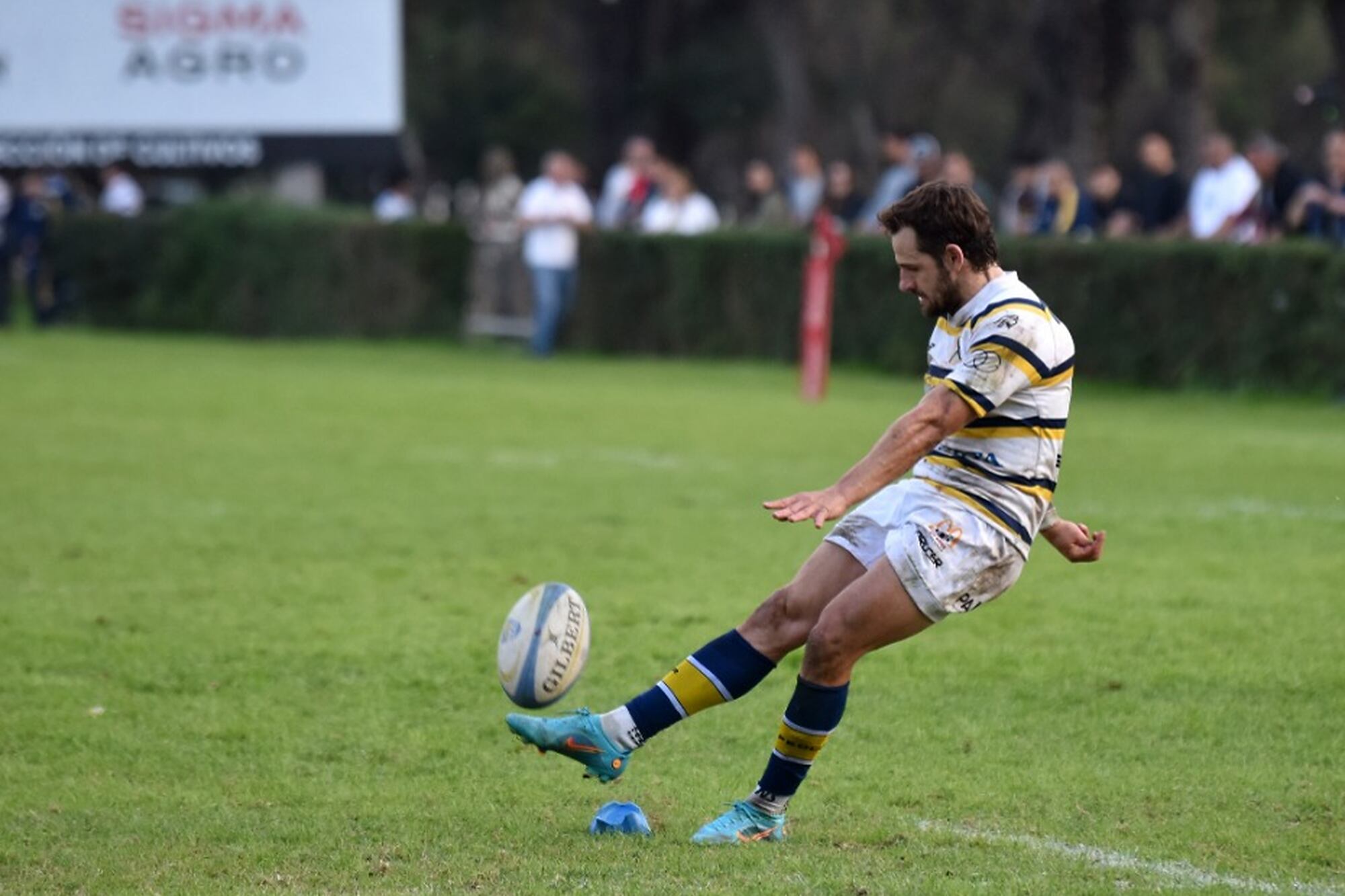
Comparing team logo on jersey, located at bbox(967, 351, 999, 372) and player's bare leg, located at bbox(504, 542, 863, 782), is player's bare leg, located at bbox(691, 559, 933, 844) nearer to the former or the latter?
player's bare leg, located at bbox(504, 542, 863, 782)

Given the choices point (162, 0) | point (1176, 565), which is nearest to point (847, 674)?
point (1176, 565)

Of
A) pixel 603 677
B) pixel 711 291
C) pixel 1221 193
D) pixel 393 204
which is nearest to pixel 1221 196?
pixel 1221 193

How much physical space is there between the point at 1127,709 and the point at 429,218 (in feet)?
68.2

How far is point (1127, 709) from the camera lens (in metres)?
7.29

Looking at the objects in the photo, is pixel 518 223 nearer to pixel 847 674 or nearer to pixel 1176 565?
pixel 1176 565

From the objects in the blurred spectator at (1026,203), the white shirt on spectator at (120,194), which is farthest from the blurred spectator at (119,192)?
the blurred spectator at (1026,203)

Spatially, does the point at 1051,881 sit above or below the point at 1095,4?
below

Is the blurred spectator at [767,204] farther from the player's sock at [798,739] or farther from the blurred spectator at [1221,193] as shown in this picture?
the player's sock at [798,739]

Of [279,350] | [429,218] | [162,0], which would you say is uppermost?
[162,0]

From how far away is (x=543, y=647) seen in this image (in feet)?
19.2

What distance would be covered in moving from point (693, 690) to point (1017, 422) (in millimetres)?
1272

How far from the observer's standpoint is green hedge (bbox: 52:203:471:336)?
26.8 metres

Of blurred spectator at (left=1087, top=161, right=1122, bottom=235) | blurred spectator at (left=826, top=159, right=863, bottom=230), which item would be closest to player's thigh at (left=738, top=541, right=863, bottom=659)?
blurred spectator at (left=1087, top=161, right=1122, bottom=235)

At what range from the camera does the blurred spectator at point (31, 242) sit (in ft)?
91.0
